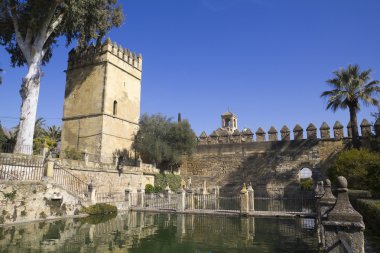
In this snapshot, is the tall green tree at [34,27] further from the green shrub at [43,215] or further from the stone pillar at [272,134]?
the stone pillar at [272,134]

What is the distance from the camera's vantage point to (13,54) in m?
19.3

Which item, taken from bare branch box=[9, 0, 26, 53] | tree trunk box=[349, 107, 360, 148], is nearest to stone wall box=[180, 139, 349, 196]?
tree trunk box=[349, 107, 360, 148]

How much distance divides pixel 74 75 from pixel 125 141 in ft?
24.0

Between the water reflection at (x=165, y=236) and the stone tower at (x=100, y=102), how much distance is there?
39.6ft

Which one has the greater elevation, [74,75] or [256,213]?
[74,75]

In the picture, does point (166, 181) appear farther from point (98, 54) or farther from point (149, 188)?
point (98, 54)

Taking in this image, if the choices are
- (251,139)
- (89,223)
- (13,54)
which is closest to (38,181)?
(89,223)

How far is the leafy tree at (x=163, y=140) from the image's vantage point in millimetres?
24828

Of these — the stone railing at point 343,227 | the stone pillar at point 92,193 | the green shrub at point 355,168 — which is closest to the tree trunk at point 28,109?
the stone pillar at point 92,193

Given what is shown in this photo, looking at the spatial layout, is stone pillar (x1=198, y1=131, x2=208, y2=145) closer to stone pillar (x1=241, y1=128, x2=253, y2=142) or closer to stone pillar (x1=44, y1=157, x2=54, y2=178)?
stone pillar (x1=241, y1=128, x2=253, y2=142)

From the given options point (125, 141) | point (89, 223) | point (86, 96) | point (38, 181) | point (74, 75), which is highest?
point (74, 75)

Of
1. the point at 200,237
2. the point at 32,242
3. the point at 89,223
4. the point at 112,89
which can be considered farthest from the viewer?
the point at 112,89

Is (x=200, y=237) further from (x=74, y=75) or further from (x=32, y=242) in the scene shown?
(x=74, y=75)

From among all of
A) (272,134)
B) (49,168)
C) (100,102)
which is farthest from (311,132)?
(49,168)
